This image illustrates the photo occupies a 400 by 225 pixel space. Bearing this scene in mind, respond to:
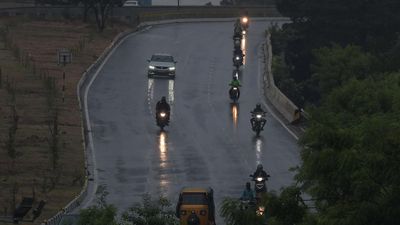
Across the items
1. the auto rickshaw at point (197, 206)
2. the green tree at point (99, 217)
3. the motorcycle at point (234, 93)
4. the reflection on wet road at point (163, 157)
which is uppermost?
the green tree at point (99, 217)

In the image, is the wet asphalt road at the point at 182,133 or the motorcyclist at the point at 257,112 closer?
the wet asphalt road at the point at 182,133

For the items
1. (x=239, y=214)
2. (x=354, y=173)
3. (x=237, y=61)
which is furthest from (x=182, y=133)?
(x=354, y=173)

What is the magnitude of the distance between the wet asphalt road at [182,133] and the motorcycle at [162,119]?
1.07 feet

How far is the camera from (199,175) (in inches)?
1596

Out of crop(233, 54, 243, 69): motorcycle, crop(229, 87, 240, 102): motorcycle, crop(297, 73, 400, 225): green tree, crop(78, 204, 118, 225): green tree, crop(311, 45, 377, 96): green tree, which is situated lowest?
crop(311, 45, 377, 96): green tree

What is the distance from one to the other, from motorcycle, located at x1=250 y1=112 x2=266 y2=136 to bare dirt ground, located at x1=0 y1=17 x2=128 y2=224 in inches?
273

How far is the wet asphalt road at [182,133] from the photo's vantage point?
3975cm

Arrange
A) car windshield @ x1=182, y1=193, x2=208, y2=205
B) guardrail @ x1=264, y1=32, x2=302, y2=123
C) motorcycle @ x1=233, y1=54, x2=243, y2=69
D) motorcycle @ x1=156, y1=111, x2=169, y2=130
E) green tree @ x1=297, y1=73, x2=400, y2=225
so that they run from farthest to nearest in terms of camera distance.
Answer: motorcycle @ x1=233, y1=54, x2=243, y2=69 < guardrail @ x1=264, y1=32, x2=302, y2=123 < motorcycle @ x1=156, y1=111, x2=169, y2=130 < car windshield @ x1=182, y1=193, x2=208, y2=205 < green tree @ x1=297, y1=73, x2=400, y2=225

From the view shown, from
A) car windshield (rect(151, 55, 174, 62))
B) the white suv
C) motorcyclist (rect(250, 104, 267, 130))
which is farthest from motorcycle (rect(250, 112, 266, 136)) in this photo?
car windshield (rect(151, 55, 174, 62))

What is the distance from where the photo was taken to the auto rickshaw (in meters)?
30.2

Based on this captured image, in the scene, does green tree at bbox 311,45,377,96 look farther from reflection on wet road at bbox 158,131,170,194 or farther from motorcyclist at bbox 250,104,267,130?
reflection on wet road at bbox 158,131,170,194

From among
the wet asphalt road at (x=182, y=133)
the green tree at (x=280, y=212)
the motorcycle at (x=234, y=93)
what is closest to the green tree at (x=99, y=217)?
the green tree at (x=280, y=212)

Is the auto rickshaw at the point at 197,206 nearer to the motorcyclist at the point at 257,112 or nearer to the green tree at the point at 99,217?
the green tree at the point at 99,217

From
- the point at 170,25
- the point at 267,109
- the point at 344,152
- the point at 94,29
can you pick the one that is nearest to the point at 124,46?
the point at 94,29
